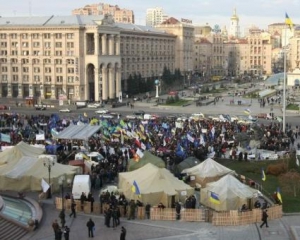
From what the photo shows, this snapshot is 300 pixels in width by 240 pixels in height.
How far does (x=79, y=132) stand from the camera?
36562 mm

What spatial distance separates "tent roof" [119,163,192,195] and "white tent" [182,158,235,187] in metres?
2.77

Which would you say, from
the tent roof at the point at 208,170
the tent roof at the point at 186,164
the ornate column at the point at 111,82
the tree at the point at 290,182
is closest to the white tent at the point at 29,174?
the tent roof at the point at 186,164

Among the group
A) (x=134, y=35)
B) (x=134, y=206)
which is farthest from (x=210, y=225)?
(x=134, y=35)

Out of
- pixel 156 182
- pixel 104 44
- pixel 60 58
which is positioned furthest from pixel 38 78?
pixel 156 182

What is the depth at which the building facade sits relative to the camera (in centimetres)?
7162

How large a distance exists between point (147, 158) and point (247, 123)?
20.6 m

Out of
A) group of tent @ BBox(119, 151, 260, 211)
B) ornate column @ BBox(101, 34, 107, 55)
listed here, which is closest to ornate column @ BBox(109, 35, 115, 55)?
ornate column @ BBox(101, 34, 107, 55)

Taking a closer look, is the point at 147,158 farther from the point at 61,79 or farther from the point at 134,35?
the point at 134,35

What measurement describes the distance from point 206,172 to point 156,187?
4.17 meters

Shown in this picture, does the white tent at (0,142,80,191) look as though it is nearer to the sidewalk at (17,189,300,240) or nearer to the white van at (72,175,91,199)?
the white van at (72,175,91,199)

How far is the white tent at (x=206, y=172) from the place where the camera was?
25.7m

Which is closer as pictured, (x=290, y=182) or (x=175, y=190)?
→ (x=175, y=190)

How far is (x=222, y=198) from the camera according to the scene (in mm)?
21812

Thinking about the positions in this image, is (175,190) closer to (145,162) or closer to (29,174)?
(145,162)
